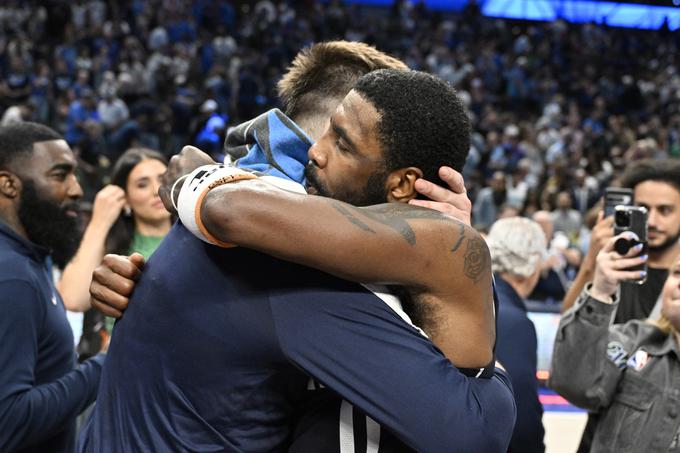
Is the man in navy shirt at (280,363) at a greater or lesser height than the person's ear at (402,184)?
lesser

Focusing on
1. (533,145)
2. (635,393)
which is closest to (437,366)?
(635,393)

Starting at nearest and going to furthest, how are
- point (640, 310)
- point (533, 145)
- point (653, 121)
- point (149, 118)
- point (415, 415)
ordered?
point (415, 415), point (640, 310), point (149, 118), point (533, 145), point (653, 121)

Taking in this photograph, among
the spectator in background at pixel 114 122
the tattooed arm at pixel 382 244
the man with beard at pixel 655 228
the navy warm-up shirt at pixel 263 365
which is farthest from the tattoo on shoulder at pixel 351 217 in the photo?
the spectator in background at pixel 114 122

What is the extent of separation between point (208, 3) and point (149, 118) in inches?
259

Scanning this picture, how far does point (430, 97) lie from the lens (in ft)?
5.08

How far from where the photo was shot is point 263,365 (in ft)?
4.87

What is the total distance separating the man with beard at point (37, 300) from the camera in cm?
245

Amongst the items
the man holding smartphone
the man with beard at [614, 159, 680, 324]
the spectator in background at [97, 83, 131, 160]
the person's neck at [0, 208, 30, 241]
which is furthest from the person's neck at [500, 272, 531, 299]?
the spectator in background at [97, 83, 131, 160]

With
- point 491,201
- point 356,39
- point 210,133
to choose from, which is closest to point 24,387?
point 210,133

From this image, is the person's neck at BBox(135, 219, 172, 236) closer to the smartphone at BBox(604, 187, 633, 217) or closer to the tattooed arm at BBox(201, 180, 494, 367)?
the smartphone at BBox(604, 187, 633, 217)

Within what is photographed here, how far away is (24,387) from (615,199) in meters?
2.32

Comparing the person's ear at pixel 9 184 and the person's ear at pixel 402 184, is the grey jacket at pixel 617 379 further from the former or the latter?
the person's ear at pixel 9 184

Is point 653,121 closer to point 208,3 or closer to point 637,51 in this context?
point 637,51

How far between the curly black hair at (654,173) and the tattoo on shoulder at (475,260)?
8.10ft
